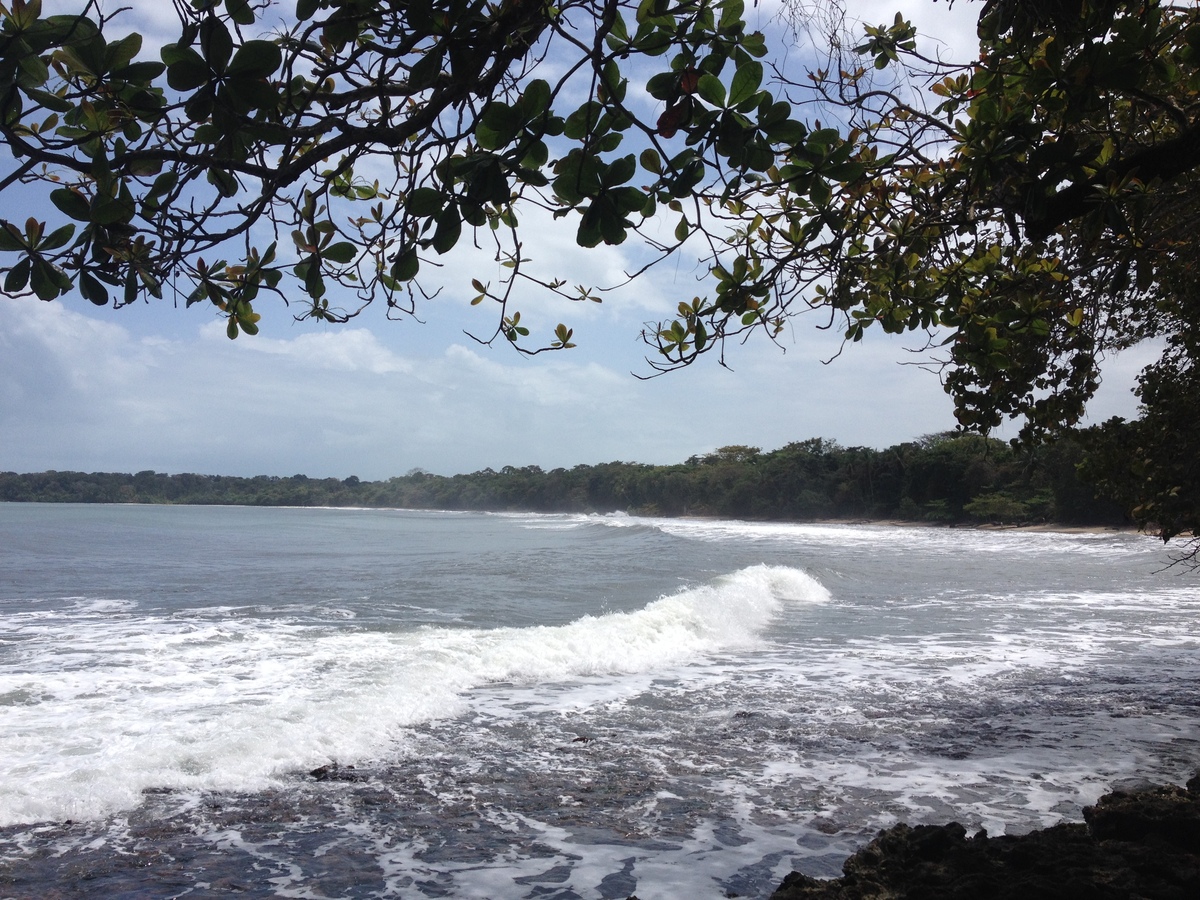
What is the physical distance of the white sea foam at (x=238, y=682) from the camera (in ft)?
15.3

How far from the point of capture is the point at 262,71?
1771 mm

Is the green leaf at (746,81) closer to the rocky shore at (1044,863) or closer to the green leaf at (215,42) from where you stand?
the green leaf at (215,42)

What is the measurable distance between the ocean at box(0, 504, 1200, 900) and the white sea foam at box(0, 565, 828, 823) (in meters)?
0.03

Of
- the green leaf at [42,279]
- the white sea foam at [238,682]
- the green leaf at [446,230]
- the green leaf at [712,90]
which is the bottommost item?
the white sea foam at [238,682]

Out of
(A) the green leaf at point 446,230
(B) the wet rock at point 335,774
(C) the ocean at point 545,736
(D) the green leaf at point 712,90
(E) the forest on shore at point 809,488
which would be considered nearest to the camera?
(D) the green leaf at point 712,90

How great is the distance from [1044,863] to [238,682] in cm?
639

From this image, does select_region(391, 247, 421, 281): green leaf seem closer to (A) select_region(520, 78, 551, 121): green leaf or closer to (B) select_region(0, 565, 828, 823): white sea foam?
(A) select_region(520, 78, 551, 121): green leaf

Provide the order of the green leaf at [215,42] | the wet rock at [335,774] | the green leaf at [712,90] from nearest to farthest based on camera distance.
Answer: the green leaf at [215,42] < the green leaf at [712,90] < the wet rock at [335,774]

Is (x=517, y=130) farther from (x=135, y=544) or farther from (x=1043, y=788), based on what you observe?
(x=135, y=544)

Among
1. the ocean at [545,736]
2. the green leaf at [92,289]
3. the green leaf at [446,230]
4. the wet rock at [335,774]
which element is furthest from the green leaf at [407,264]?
the wet rock at [335,774]

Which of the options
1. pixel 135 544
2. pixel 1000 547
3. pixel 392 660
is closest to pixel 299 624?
pixel 392 660

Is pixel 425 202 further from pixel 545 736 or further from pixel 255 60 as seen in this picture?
pixel 545 736

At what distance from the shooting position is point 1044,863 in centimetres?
229

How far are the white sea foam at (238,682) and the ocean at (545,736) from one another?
34 mm
